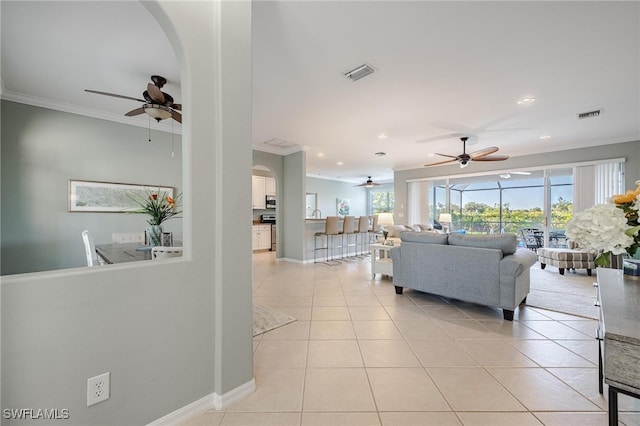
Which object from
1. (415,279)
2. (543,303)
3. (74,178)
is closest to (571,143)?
(543,303)

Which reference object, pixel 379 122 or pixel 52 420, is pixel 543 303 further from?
pixel 52 420

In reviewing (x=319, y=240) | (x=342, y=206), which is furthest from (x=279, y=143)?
(x=342, y=206)

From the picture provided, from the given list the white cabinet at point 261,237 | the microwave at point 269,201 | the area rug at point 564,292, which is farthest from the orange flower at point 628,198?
the microwave at point 269,201

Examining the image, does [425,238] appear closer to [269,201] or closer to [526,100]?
[526,100]

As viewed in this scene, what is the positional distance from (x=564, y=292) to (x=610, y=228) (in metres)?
3.71

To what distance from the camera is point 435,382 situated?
5.76ft

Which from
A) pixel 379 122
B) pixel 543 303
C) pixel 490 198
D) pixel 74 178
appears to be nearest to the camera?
pixel 543 303

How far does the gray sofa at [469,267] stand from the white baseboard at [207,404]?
8.42ft

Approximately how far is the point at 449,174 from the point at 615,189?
3260 millimetres

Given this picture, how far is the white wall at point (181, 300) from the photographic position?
1.05 meters

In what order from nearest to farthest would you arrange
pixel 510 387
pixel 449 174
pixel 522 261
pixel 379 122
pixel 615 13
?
pixel 510 387 < pixel 615 13 < pixel 522 261 < pixel 379 122 < pixel 449 174

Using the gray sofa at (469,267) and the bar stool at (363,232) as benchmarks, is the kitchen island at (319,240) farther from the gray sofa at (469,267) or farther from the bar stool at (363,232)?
the gray sofa at (469,267)

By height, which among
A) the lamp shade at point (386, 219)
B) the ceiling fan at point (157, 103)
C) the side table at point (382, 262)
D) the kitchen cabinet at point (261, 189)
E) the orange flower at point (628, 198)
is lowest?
the side table at point (382, 262)

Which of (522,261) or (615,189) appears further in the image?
(615,189)
